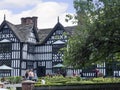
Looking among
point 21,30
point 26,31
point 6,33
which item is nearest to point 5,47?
point 6,33

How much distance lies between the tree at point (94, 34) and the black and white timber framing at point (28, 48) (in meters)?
36.6

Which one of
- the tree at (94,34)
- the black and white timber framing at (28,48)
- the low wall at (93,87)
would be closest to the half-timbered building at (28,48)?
the black and white timber framing at (28,48)

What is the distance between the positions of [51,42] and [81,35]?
40782 millimetres

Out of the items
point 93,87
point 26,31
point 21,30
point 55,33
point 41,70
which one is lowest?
point 93,87

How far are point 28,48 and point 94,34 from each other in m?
42.5

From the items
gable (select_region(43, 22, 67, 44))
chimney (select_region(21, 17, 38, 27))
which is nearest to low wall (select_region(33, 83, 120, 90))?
gable (select_region(43, 22, 67, 44))

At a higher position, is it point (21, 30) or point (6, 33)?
point (21, 30)

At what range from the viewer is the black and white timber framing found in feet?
220

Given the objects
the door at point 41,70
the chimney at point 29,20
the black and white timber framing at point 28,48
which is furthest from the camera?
the chimney at point 29,20

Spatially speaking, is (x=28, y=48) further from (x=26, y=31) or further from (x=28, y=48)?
(x=26, y=31)

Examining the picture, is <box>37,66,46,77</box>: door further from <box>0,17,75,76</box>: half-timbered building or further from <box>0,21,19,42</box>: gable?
<box>0,21,19,42</box>: gable

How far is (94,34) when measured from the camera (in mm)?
27422

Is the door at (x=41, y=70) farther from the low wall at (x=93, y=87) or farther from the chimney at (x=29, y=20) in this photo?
the low wall at (x=93, y=87)

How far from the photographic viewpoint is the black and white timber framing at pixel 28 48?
66.9 metres
